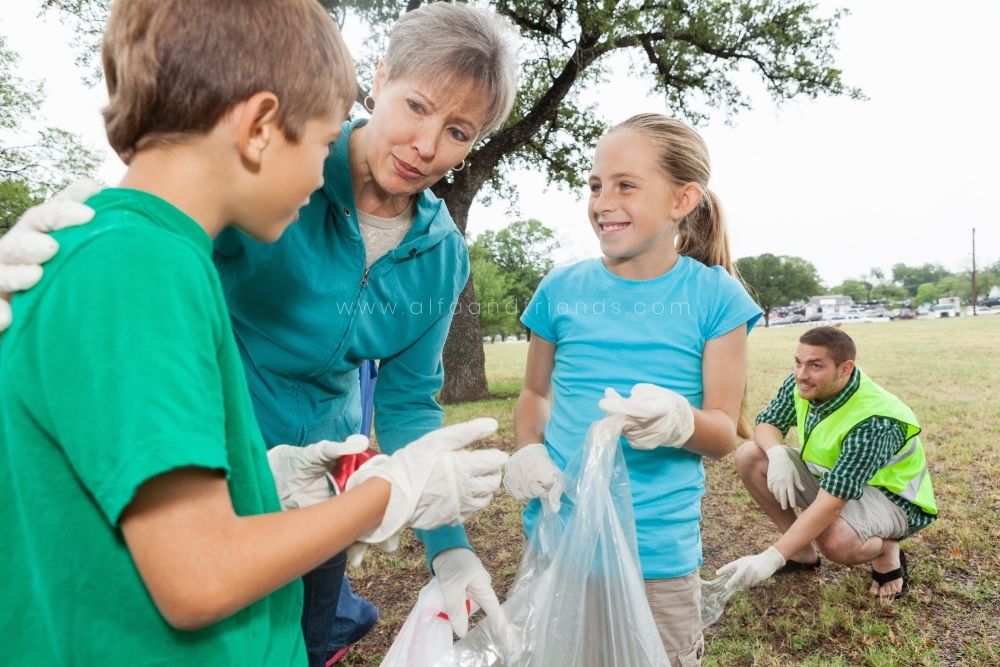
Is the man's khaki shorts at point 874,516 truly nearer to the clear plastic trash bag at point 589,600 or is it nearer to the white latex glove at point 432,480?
the clear plastic trash bag at point 589,600

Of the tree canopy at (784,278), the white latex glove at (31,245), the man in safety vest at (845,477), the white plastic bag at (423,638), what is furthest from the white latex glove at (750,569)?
the tree canopy at (784,278)

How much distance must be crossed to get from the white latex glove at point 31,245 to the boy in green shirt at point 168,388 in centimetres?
3

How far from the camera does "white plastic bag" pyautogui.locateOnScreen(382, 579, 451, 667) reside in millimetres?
1484

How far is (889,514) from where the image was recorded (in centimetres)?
304

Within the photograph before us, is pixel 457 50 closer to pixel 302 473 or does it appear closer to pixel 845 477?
pixel 302 473

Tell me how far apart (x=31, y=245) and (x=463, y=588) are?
123cm

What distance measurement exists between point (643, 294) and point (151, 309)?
1.39 m

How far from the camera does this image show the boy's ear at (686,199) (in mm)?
1846

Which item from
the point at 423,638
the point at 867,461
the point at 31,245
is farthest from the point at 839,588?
the point at 31,245

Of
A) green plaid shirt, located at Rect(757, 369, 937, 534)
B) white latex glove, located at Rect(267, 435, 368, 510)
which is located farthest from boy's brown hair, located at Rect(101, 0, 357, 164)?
green plaid shirt, located at Rect(757, 369, 937, 534)

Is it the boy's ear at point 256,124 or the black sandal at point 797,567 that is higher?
the boy's ear at point 256,124

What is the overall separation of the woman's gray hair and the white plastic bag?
48.0 inches

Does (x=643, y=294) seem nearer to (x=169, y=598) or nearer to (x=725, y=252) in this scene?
(x=725, y=252)

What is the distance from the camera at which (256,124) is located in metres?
0.81
